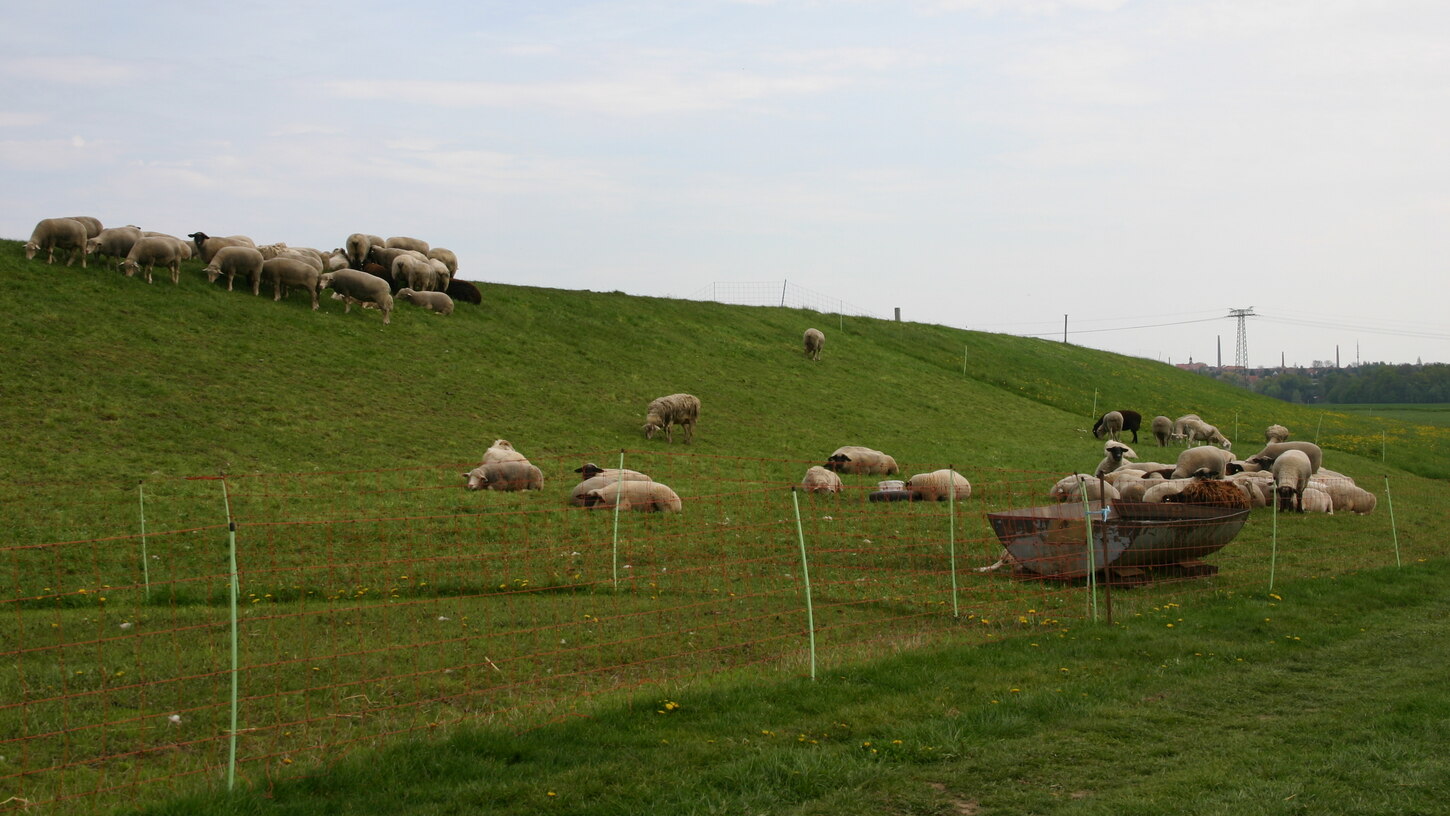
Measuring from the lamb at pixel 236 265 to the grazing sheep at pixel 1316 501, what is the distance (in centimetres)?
2784

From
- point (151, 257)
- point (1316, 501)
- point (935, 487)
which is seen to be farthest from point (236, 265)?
point (1316, 501)

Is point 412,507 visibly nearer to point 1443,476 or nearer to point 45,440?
point 45,440

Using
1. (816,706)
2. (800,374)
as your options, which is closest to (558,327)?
(800,374)

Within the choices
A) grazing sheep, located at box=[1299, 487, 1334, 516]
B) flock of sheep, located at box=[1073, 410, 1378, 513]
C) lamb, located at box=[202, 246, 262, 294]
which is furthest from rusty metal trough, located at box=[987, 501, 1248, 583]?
lamb, located at box=[202, 246, 262, 294]

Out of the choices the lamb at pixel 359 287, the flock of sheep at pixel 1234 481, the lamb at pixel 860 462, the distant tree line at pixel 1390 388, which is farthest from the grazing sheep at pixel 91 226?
the distant tree line at pixel 1390 388

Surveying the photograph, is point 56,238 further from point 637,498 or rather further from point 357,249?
point 637,498

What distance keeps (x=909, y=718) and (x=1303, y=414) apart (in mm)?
55267

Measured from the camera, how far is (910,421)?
35438 millimetres

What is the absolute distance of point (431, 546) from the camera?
1518cm

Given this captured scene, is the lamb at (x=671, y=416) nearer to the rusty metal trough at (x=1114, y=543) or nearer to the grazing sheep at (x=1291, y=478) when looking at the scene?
the grazing sheep at (x=1291, y=478)

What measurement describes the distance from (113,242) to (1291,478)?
99.4 feet

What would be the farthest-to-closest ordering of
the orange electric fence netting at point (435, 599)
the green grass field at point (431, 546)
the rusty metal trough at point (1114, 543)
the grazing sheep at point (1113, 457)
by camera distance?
the grazing sheep at point (1113, 457) → the rusty metal trough at point (1114, 543) → the green grass field at point (431, 546) → the orange electric fence netting at point (435, 599)

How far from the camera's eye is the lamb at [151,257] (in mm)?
29594

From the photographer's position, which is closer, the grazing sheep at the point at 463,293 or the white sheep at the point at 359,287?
the white sheep at the point at 359,287
